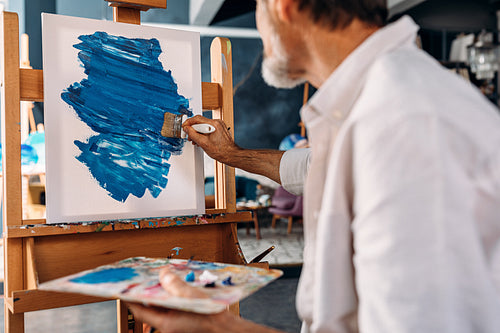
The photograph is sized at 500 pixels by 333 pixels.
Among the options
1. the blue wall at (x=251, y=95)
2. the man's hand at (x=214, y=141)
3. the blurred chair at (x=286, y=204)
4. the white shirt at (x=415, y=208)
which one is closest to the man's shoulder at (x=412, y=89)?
the white shirt at (x=415, y=208)

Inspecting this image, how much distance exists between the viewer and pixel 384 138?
1.98 feet

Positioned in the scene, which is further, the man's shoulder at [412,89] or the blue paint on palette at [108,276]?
the blue paint on palette at [108,276]

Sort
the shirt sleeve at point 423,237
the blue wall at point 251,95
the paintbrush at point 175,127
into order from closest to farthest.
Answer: the shirt sleeve at point 423,237, the paintbrush at point 175,127, the blue wall at point 251,95

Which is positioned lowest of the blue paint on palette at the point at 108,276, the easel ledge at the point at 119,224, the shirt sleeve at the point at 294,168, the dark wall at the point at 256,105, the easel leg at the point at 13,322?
the easel leg at the point at 13,322

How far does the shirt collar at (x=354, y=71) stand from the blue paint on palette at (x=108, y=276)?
0.51 metres

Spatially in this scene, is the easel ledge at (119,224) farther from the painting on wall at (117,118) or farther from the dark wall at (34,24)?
the dark wall at (34,24)

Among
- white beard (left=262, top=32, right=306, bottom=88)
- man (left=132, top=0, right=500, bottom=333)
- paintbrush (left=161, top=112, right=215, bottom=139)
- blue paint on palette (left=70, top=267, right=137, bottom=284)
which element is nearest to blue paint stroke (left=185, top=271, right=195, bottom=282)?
blue paint on palette (left=70, top=267, right=137, bottom=284)

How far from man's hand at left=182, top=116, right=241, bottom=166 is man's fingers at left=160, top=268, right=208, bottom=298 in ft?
2.21

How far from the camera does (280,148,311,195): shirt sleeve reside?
4.57ft

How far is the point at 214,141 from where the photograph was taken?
148cm

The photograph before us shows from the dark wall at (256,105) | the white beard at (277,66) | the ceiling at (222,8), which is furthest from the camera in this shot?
the dark wall at (256,105)

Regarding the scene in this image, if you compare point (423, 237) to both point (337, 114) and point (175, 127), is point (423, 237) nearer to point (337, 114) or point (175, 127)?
point (337, 114)

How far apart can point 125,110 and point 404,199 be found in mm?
1053

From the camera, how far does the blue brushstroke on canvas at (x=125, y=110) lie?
1363mm
